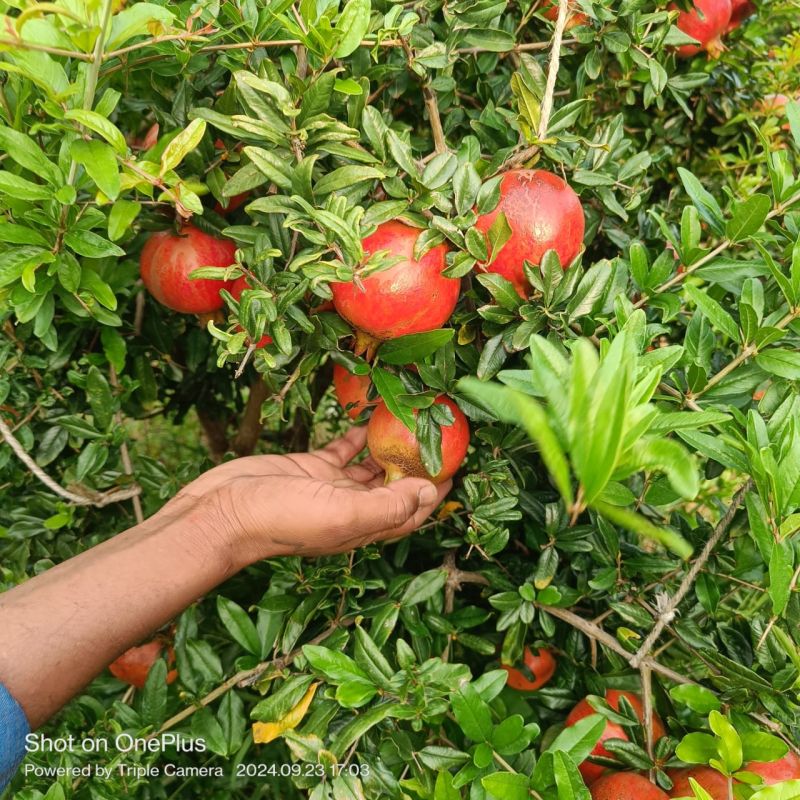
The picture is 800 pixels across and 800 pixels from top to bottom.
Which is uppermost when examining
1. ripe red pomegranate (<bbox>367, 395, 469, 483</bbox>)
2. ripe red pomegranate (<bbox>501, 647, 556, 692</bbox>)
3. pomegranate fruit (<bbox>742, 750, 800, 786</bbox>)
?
ripe red pomegranate (<bbox>367, 395, 469, 483</bbox>)

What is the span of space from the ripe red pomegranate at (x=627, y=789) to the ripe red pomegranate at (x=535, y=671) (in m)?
0.40

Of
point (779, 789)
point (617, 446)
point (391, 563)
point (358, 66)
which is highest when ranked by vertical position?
point (358, 66)

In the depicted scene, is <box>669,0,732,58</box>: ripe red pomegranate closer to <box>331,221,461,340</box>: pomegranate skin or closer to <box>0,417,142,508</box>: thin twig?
<box>331,221,461,340</box>: pomegranate skin

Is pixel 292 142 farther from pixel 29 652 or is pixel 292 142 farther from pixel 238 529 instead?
pixel 29 652

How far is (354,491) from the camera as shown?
1.07 meters

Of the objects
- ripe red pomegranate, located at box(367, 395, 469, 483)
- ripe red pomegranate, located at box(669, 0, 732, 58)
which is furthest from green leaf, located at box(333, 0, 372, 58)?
ripe red pomegranate, located at box(669, 0, 732, 58)

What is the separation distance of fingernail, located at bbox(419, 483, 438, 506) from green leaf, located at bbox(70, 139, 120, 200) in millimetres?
628

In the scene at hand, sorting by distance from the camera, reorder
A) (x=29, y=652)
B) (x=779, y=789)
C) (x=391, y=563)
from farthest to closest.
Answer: (x=391, y=563)
(x=29, y=652)
(x=779, y=789)

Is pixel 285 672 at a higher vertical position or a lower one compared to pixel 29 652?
lower

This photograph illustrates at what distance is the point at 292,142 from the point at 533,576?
0.82 metres

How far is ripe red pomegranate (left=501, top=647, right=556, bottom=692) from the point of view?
1.36 m

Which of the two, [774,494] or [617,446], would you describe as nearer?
[617,446]

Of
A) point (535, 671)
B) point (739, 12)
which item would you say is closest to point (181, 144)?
point (535, 671)

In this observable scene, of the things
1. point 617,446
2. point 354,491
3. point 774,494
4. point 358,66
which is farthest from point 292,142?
point 774,494
